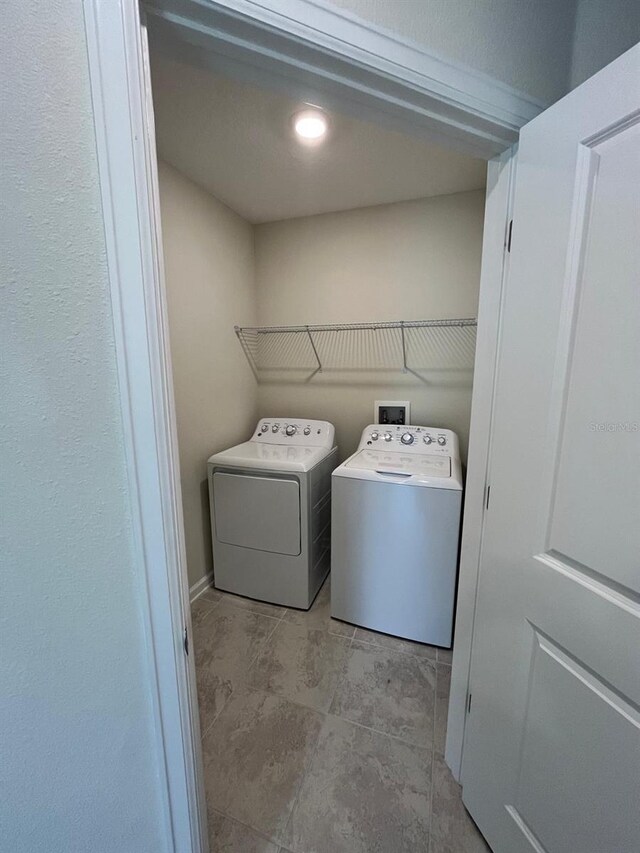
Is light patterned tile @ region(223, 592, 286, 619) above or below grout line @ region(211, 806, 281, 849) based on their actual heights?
below

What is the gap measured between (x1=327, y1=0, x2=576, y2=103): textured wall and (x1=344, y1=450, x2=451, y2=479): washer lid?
4.58 ft

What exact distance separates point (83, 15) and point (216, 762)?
2.04m

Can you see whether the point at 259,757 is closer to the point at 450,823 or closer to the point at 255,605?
the point at 450,823

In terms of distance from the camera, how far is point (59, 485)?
0.53m

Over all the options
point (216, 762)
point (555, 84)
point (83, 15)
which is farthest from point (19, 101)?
point (216, 762)

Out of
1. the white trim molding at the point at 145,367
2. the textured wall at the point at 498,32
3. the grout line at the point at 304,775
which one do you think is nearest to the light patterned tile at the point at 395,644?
the grout line at the point at 304,775

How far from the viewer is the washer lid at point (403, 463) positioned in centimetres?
171

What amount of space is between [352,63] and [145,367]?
2.30 ft

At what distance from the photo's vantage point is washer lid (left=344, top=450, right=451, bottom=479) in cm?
171

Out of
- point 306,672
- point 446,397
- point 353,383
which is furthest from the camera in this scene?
point 353,383

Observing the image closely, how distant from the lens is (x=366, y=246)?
230 cm

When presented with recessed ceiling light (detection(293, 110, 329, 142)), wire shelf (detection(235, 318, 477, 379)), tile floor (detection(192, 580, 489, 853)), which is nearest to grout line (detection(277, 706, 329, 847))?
tile floor (detection(192, 580, 489, 853))

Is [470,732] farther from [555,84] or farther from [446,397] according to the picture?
[555,84]

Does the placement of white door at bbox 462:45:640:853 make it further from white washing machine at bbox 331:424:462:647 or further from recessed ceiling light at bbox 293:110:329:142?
recessed ceiling light at bbox 293:110:329:142
